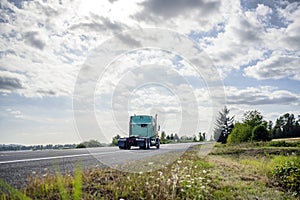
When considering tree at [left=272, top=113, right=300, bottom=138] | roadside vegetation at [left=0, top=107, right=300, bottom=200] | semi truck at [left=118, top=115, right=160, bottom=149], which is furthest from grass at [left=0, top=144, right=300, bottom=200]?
tree at [left=272, top=113, right=300, bottom=138]

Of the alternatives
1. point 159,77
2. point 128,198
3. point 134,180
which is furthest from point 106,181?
point 159,77

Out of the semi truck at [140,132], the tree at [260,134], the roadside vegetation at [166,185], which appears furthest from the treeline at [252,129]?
the roadside vegetation at [166,185]

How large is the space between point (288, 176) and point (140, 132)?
775 inches

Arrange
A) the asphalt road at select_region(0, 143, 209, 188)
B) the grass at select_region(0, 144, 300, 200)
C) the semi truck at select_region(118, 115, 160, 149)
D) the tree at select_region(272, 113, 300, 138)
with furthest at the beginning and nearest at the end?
the tree at select_region(272, 113, 300, 138) < the semi truck at select_region(118, 115, 160, 149) < the asphalt road at select_region(0, 143, 209, 188) < the grass at select_region(0, 144, 300, 200)

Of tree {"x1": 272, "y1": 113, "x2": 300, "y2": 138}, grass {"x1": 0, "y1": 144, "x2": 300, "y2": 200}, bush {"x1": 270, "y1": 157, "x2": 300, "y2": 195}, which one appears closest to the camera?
grass {"x1": 0, "y1": 144, "x2": 300, "y2": 200}

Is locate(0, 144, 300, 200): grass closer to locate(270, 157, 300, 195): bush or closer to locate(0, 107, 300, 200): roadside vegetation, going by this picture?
locate(0, 107, 300, 200): roadside vegetation

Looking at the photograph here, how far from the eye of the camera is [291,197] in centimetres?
626

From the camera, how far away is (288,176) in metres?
7.58

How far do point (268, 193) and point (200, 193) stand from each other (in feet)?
5.82

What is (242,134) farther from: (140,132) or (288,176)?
(288,176)

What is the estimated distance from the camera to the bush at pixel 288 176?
23.4ft

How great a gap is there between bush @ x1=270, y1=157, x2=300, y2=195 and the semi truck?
1752cm

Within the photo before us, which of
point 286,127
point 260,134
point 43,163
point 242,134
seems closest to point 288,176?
point 43,163

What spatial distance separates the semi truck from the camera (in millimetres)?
25422
